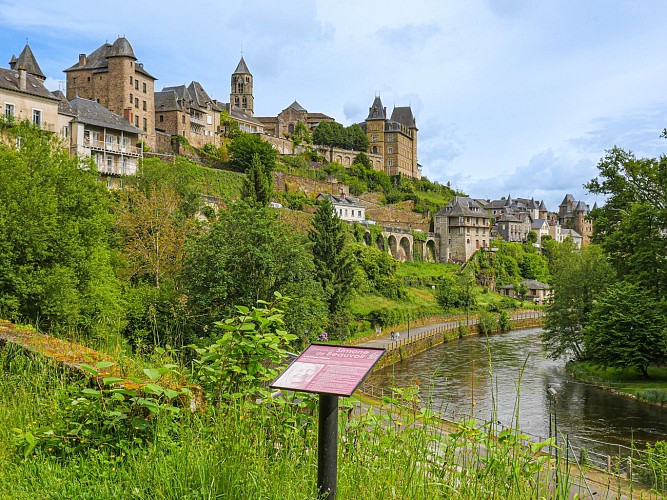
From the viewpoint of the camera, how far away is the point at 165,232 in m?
29.8

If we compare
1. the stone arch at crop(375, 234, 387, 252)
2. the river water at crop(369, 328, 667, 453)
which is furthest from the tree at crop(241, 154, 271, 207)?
the stone arch at crop(375, 234, 387, 252)

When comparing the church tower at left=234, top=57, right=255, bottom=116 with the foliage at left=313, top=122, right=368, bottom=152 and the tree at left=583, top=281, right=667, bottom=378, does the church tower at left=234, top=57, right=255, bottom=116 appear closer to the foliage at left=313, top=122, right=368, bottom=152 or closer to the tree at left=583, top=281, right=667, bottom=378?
the foliage at left=313, top=122, right=368, bottom=152

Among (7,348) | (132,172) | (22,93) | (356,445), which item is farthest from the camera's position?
(132,172)

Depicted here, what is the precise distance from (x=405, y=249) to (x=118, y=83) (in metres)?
37.5

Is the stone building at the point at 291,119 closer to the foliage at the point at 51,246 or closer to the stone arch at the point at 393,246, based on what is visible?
the stone arch at the point at 393,246

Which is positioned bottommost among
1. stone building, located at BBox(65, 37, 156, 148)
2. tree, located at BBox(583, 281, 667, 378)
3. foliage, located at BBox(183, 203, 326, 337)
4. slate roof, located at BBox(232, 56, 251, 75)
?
tree, located at BBox(583, 281, 667, 378)

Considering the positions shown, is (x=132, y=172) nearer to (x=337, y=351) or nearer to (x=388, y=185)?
(x=337, y=351)

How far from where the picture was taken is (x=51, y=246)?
1922cm

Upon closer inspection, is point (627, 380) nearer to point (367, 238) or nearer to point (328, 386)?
point (328, 386)

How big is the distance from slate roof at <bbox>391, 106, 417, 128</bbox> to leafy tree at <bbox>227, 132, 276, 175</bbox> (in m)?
49.7

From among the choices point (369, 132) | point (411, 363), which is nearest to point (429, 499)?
point (411, 363)

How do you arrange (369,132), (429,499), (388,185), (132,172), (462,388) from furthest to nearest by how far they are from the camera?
(369,132) < (388,185) < (132,172) < (462,388) < (429,499)

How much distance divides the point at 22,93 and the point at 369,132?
247 feet

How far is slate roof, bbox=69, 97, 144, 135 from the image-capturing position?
1644 inches
